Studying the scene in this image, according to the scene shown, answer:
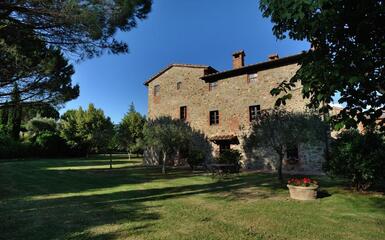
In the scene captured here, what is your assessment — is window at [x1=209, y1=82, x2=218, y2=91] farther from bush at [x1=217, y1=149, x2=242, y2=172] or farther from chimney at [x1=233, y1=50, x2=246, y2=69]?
bush at [x1=217, y1=149, x2=242, y2=172]

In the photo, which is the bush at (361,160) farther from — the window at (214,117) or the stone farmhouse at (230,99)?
the window at (214,117)

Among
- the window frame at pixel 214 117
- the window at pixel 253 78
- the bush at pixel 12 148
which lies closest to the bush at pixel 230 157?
the window frame at pixel 214 117

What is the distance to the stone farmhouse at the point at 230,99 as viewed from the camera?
18.2 meters

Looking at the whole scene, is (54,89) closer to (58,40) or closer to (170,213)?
(58,40)

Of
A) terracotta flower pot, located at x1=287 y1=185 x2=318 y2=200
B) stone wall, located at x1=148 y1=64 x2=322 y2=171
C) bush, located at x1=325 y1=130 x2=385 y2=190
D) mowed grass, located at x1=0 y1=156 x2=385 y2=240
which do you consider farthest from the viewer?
stone wall, located at x1=148 y1=64 x2=322 y2=171

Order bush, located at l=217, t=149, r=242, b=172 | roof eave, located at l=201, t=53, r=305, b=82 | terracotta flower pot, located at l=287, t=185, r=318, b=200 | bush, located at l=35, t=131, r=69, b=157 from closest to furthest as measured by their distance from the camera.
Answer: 1. terracotta flower pot, located at l=287, t=185, r=318, b=200
2. roof eave, located at l=201, t=53, r=305, b=82
3. bush, located at l=217, t=149, r=242, b=172
4. bush, located at l=35, t=131, r=69, b=157

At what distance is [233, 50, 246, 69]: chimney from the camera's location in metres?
21.6

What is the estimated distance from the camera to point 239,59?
21.7 metres

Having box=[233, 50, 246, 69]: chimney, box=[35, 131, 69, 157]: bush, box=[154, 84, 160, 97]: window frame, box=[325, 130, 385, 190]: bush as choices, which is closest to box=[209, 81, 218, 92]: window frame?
box=[233, 50, 246, 69]: chimney

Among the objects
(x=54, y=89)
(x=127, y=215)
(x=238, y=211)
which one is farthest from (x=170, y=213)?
(x=54, y=89)

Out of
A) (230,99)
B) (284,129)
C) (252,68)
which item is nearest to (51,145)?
(230,99)

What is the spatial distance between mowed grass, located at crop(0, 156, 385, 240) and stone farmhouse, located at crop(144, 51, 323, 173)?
25.8ft

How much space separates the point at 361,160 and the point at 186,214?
21.6 feet

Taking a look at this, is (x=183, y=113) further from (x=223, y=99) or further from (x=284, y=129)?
(x=284, y=129)
